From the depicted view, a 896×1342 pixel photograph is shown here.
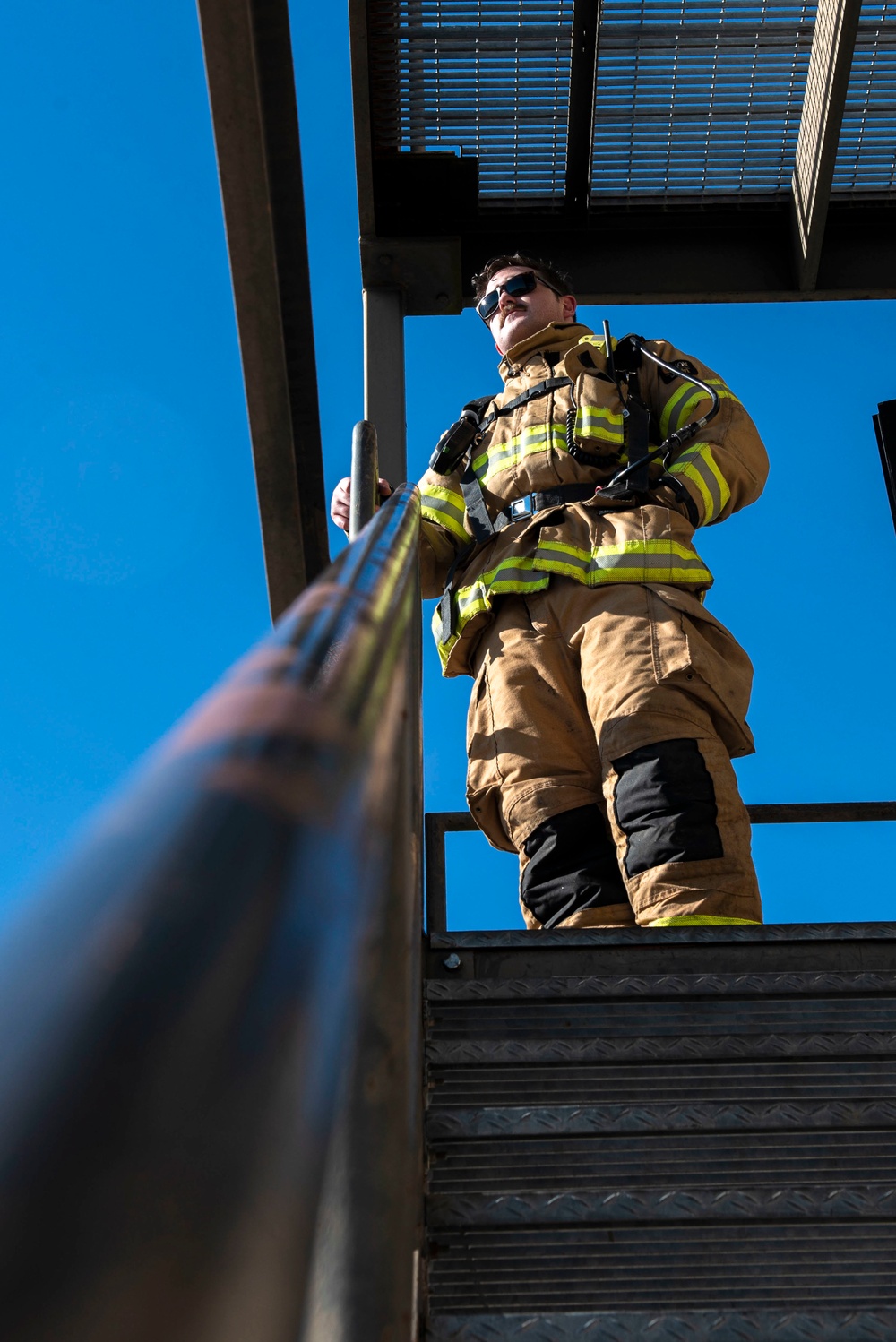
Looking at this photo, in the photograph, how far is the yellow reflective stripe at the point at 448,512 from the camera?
3488mm

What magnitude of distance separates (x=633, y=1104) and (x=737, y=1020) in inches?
9.6

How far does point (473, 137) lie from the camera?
453 centimetres

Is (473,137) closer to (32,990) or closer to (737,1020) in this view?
(737,1020)

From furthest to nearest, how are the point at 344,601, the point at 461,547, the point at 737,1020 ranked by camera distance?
the point at 461,547 < the point at 737,1020 < the point at 344,601

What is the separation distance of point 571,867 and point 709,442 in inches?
45.8

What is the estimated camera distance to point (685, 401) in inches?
130

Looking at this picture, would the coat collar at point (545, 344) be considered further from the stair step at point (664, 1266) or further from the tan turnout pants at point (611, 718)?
the stair step at point (664, 1266)

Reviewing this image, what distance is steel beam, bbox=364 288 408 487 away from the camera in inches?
161

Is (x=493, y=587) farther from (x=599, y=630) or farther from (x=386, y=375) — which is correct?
(x=386, y=375)

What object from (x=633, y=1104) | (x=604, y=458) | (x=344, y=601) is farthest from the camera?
(x=604, y=458)

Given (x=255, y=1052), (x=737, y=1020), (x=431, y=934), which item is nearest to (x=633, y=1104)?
(x=737, y=1020)

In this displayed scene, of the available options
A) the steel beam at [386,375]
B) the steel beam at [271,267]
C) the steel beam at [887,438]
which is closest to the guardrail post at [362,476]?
the steel beam at [271,267]

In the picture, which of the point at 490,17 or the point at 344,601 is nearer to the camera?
the point at 344,601

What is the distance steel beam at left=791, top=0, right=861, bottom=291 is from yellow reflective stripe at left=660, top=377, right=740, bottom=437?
1.40 m
